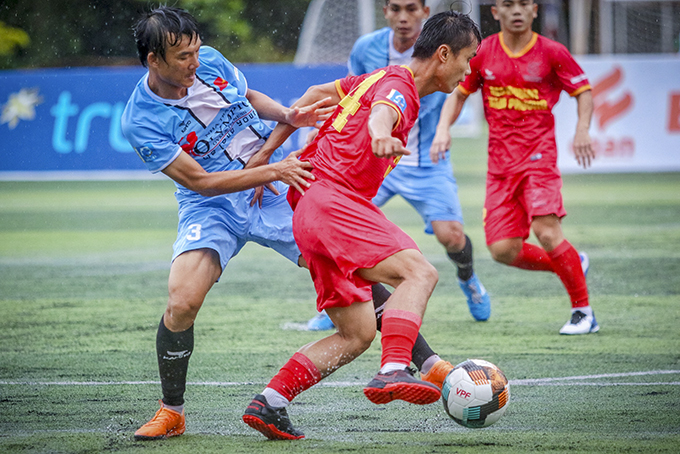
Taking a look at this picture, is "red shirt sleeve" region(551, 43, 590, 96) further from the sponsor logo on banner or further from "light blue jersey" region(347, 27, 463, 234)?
the sponsor logo on banner

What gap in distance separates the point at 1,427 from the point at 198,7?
24.0m

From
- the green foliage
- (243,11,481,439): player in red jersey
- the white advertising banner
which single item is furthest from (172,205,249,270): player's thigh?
the green foliage

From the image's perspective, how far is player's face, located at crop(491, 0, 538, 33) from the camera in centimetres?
554

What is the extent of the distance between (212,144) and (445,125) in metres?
2.25

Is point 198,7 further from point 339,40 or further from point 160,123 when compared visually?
point 160,123

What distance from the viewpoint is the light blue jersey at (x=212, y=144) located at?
12.2ft

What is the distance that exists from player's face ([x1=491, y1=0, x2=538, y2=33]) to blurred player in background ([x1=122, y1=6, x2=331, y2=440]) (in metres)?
2.13

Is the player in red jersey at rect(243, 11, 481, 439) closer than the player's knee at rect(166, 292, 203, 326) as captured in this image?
Yes

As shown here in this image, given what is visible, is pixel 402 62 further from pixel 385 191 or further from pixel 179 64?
pixel 179 64

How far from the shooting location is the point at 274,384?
3469 mm

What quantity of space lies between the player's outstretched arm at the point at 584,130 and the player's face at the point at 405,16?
128 cm

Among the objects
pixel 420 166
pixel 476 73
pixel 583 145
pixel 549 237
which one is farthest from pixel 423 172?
pixel 583 145

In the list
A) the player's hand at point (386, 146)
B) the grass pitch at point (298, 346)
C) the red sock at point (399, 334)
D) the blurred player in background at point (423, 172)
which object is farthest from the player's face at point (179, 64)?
the blurred player in background at point (423, 172)

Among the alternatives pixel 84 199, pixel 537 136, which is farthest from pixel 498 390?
pixel 84 199
